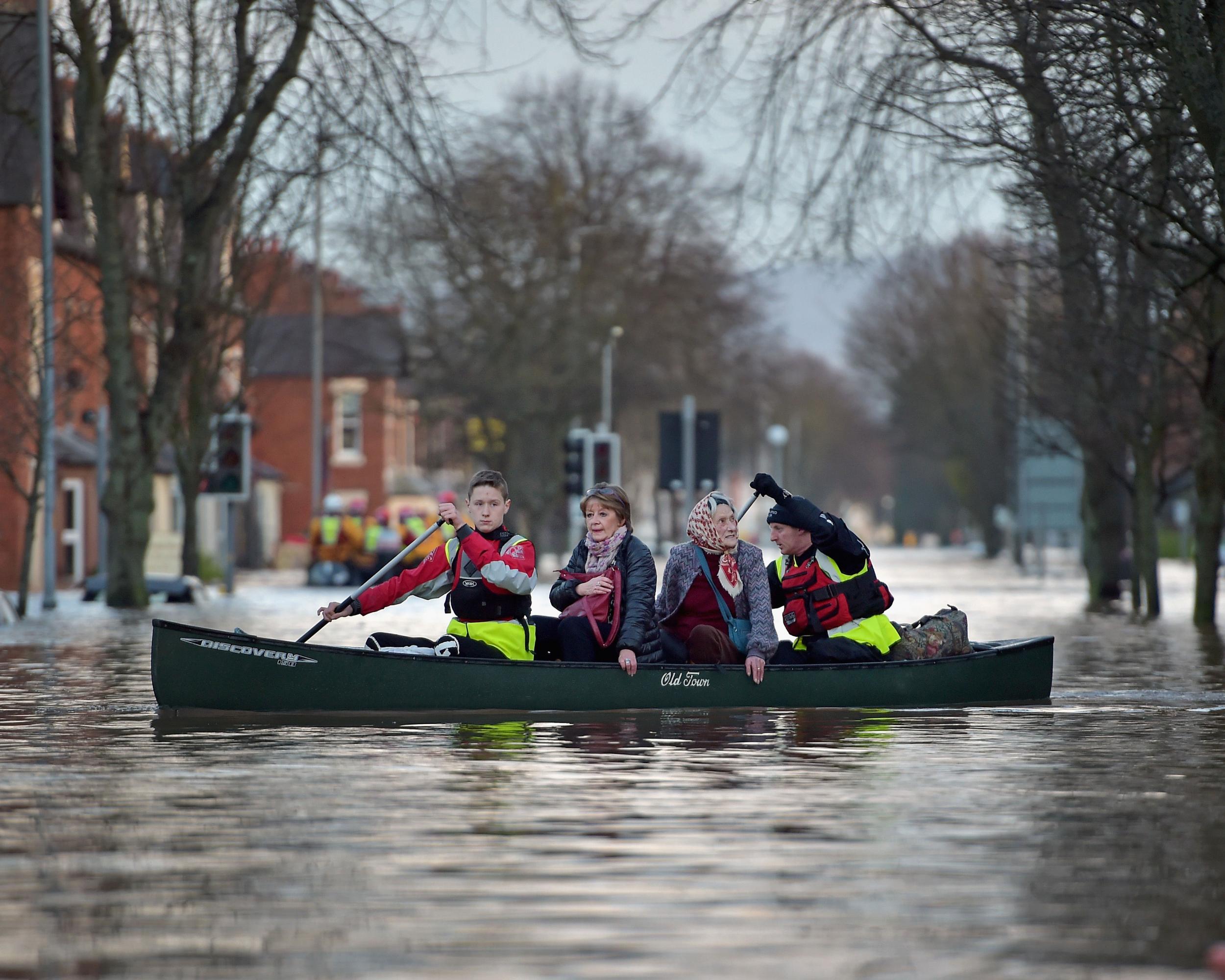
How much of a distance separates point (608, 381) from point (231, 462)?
20474mm

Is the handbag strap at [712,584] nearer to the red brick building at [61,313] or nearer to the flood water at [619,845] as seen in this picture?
the flood water at [619,845]

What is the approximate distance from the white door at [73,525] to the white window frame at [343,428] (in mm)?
35726

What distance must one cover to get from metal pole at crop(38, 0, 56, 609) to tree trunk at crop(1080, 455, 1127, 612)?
15695mm

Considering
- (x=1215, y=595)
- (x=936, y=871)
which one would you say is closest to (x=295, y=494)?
(x=1215, y=595)

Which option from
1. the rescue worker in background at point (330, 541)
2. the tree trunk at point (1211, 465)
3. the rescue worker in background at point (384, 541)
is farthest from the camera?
the rescue worker in background at point (330, 541)

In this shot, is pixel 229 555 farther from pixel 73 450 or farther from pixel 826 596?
pixel 826 596

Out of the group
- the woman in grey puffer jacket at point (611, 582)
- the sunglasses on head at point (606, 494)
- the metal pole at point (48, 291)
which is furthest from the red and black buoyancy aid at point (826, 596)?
the metal pole at point (48, 291)

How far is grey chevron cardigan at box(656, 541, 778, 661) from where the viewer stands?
14.5 metres

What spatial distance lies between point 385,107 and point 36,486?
6977 millimetres

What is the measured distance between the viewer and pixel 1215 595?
2862 centimetres

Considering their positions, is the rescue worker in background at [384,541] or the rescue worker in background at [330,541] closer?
the rescue worker in background at [384,541]

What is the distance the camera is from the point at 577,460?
4369 centimetres

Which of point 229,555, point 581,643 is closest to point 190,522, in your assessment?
point 229,555

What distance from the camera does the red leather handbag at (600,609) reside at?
47.0 ft
